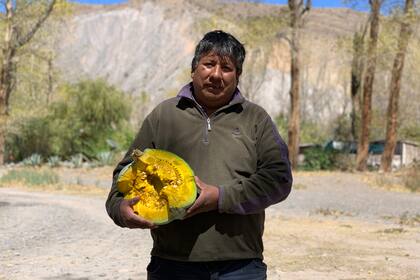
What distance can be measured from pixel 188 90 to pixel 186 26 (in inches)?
3460

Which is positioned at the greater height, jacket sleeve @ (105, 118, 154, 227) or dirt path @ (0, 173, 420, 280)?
jacket sleeve @ (105, 118, 154, 227)

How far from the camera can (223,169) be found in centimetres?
267

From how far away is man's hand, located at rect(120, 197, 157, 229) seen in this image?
252 cm

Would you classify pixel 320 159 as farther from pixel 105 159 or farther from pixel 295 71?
pixel 105 159

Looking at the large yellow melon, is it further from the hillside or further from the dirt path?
the hillside

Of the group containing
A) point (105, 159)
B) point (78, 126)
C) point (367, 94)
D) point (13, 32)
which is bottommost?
point (105, 159)

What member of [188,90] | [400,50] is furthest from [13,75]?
[188,90]

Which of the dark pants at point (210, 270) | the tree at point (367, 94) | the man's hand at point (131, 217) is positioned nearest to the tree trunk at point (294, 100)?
the tree at point (367, 94)

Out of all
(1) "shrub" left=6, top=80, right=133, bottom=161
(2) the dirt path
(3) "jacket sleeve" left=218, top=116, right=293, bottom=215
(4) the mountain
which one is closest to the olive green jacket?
(3) "jacket sleeve" left=218, top=116, right=293, bottom=215

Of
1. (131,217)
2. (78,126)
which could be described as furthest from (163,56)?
(131,217)

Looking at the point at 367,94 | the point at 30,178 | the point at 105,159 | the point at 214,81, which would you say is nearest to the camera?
the point at 214,81

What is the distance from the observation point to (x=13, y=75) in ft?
A: 102

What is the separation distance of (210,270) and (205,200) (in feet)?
1.01

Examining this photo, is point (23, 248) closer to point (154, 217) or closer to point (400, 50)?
point (154, 217)
